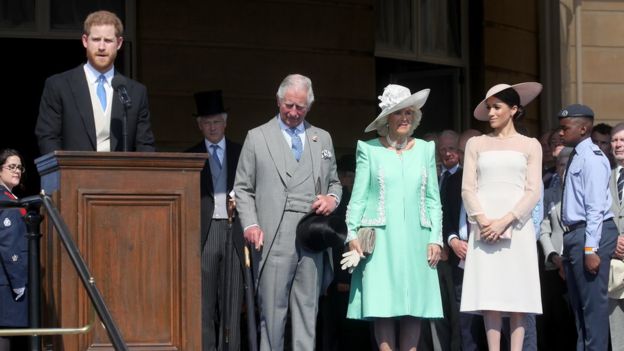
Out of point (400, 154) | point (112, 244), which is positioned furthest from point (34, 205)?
point (400, 154)

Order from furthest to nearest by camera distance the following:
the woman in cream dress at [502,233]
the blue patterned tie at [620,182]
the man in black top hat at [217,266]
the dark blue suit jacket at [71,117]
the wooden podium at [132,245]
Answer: the blue patterned tie at [620,182], the man in black top hat at [217,266], the woman in cream dress at [502,233], the dark blue suit jacket at [71,117], the wooden podium at [132,245]

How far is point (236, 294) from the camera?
8.92 m

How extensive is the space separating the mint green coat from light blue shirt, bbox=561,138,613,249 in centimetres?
120

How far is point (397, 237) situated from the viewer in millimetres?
8359

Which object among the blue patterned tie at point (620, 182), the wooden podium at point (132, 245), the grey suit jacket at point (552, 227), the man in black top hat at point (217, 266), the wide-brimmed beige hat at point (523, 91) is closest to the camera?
the wooden podium at point (132, 245)

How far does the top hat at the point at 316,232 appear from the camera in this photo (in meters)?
8.24

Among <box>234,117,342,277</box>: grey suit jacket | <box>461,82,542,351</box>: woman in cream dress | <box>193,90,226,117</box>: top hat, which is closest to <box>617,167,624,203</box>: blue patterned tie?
<box>461,82,542,351</box>: woman in cream dress

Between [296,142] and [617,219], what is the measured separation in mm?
2468

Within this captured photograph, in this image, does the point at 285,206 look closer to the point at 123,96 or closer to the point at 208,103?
the point at 208,103

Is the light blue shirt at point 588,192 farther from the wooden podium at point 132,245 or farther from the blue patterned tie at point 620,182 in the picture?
the wooden podium at point 132,245

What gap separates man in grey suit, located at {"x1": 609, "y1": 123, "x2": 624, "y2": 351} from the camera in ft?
30.5

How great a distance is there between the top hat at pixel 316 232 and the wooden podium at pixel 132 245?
1.77m

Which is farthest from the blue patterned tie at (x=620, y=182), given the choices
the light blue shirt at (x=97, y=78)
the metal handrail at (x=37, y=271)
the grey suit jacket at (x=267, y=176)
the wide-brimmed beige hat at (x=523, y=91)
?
the metal handrail at (x=37, y=271)

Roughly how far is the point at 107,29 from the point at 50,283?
4.46ft
